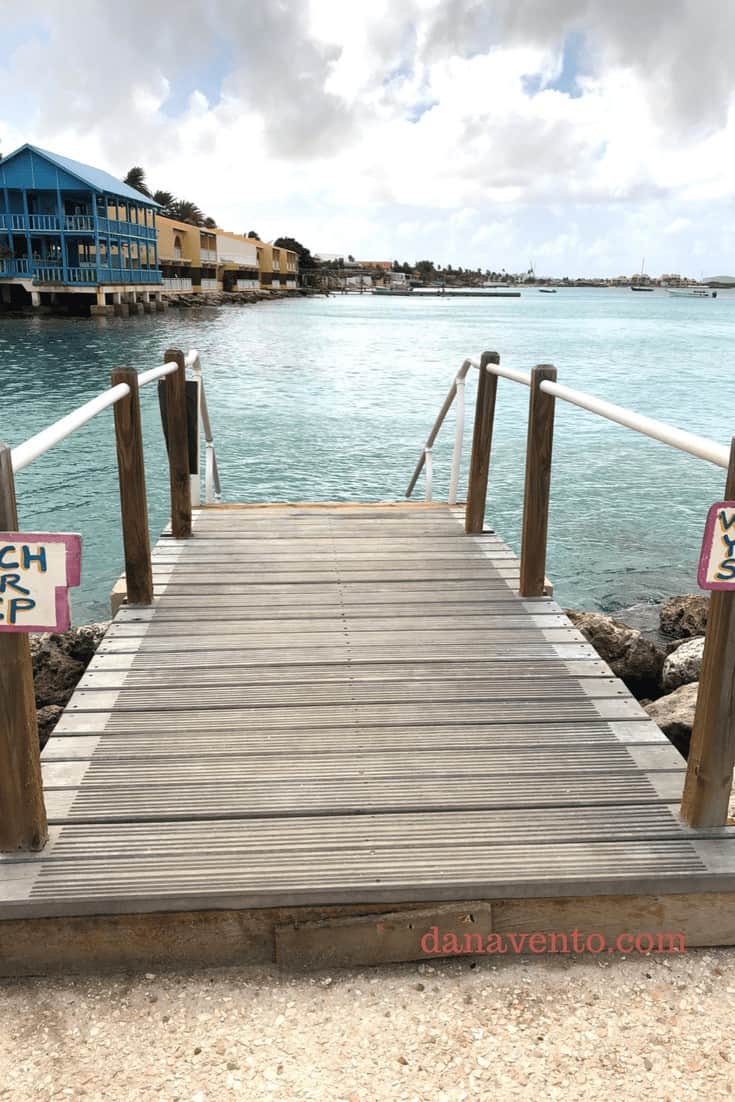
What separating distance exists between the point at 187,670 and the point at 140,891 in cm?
127

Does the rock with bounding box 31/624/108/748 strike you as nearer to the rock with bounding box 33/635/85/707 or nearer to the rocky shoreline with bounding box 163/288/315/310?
the rock with bounding box 33/635/85/707

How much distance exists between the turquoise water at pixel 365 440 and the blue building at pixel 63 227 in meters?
3.33

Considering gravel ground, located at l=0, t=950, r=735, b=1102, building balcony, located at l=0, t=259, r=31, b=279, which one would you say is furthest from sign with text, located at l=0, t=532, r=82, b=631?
building balcony, located at l=0, t=259, r=31, b=279

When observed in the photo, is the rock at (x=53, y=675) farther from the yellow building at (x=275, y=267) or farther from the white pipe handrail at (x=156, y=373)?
the yellow building at (x=275, y=267)

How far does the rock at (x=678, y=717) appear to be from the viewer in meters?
4.02

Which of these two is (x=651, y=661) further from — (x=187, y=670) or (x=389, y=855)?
(x=389, y=855)

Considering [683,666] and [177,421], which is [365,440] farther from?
[177,421]

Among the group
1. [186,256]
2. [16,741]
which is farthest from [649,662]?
[186,256]

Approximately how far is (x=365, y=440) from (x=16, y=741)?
1709cm

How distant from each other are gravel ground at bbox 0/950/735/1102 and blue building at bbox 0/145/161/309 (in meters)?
44.9

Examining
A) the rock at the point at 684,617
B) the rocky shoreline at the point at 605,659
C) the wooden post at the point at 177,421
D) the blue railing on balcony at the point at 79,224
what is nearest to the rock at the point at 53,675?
the rocky shoreline at the point at 605,659

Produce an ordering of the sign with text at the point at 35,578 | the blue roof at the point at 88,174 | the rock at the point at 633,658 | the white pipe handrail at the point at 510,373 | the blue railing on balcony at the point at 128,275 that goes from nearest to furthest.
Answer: the sign with text at the point at 35,578
the white pipe handrail at the point at 510,373
the rock at the point at 633,658
the blue roof at the point at 88,174
the blue railing on balcony at the point at 128,275

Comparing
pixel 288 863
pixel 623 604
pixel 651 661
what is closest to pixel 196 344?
pixel 623 604

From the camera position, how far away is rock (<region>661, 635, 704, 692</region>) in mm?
5363
